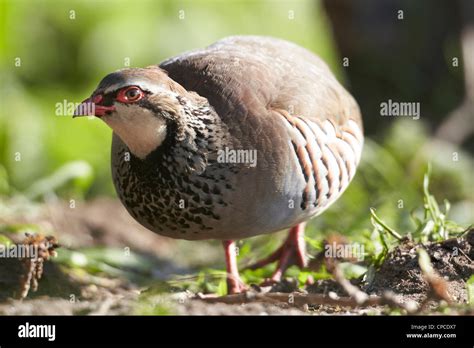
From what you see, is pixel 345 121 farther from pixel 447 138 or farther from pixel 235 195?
pixel 447 138

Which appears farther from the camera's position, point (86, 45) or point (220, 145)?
point (86, 45)

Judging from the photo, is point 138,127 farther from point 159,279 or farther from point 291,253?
point 159,279

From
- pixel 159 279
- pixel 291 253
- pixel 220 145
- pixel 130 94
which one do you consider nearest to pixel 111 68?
pixel 159 279

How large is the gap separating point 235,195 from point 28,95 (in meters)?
6.32

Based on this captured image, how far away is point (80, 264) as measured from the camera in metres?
5.88

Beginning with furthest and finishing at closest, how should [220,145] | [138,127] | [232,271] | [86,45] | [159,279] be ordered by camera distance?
[86,45] → [159,279] → [232,271] → [220,145] → [138,127]

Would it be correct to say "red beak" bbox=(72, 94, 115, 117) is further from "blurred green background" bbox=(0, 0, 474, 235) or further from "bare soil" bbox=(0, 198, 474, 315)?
"blurred green background" bbox=(0, 0, 474, 235)

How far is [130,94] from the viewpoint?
4609mm

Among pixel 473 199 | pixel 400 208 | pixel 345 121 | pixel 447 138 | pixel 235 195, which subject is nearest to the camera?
pixel 235 195

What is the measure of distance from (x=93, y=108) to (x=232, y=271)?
159 cm

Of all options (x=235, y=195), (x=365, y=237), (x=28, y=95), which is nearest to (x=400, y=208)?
(x=365, y=237)

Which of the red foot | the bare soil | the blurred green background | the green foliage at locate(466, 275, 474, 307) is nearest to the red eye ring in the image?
the bare soil

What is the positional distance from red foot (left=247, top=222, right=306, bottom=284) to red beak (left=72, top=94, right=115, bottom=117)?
1.83 metres

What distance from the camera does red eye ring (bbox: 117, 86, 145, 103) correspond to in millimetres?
4594
